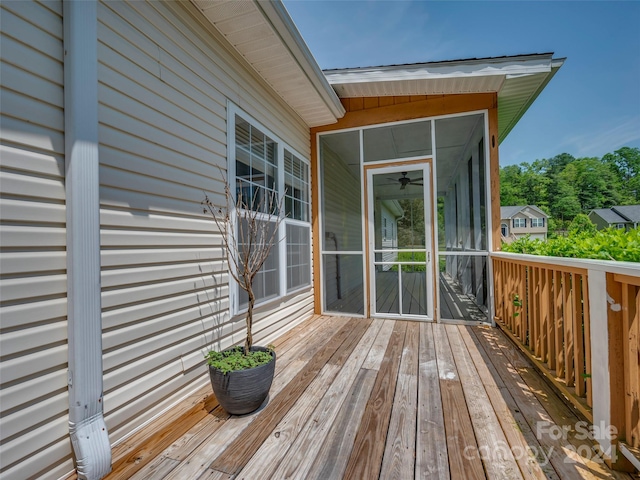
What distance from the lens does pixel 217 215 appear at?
2404 millimetres

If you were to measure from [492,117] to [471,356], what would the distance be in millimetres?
3014

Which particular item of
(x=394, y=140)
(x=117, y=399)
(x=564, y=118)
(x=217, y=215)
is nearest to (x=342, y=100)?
(x=394, y=140)

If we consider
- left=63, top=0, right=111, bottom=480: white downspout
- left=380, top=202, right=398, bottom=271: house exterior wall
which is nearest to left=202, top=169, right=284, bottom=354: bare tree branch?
left=63, top=0, right=111, bottom=480: white downspout

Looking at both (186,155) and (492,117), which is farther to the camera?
(492,117)

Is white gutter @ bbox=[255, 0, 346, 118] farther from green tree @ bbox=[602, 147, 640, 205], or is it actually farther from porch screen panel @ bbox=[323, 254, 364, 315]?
green tree @ bbox=[602, 147, 640, 205]

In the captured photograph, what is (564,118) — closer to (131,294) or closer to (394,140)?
(394,140)

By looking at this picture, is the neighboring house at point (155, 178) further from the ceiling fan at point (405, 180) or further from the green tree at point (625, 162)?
the green tree at point (625, 162)

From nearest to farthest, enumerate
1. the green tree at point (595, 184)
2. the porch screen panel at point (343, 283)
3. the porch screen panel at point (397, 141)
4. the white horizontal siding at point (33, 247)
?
the white horizontal siding at point (33, 247)
the porch screen panel at point (397, 141)
the porch screen panel at point (343, 283)
the green tree at point (595, 184)

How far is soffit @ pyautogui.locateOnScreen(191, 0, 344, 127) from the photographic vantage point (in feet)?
7.00

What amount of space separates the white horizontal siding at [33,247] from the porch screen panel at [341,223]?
3.36 m

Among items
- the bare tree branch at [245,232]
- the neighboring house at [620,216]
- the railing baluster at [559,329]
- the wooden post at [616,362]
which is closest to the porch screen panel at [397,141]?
the bare tree branch at [245,232]

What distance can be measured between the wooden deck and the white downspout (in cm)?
23

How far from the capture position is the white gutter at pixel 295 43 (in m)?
2.13

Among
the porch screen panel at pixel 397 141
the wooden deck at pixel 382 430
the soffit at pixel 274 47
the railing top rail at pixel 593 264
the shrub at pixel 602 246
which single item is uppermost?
the soffit at pixel 274 47
